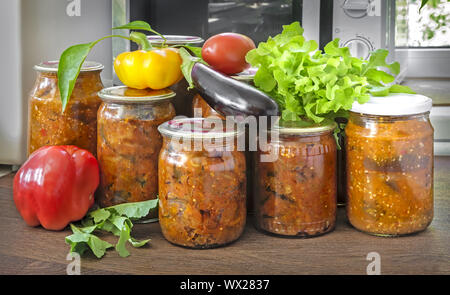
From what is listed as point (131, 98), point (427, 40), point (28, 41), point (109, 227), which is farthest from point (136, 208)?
point (427, 40)

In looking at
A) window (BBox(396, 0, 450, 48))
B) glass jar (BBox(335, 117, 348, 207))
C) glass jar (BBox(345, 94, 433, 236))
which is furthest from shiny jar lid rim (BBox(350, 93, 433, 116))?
window (BBox(396, 0, 450, 48))

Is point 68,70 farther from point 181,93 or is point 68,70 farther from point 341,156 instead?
point 341,156

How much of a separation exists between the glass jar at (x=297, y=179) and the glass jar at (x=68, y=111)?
316mm

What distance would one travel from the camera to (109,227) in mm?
980

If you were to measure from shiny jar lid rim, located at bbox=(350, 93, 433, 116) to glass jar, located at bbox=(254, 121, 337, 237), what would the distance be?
60 millimetres

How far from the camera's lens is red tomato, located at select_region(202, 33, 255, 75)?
1.02 m

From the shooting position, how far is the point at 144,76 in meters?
1.00

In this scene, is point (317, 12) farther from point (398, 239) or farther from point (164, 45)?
point (398, 239)

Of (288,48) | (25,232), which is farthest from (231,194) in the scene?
(25,232)

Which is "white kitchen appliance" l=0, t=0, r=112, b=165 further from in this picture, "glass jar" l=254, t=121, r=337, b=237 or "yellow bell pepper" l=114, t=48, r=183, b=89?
"glass jar" l=254, t=121, r=337, b=237

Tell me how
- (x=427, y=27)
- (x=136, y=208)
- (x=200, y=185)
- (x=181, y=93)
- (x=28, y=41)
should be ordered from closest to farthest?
(x=200, y=185), (x=136, y=208), (x=181, y=93), (x=28, y=41), (x=427, y=27)

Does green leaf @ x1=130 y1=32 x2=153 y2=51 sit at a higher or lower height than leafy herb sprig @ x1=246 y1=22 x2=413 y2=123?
higher

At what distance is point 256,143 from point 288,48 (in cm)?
15

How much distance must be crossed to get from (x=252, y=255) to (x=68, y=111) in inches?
16.2
